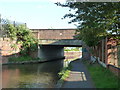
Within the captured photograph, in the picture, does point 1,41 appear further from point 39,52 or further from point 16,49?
point 39,52

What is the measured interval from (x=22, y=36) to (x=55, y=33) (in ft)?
21.9

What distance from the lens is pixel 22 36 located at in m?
40.3

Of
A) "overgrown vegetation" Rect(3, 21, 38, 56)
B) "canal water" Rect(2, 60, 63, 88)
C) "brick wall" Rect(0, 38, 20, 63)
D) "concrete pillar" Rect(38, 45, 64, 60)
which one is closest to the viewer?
"canal water" Rect(2, 60, 63, 88)

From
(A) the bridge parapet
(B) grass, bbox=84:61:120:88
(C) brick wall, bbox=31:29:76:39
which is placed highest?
(C) brick wall, bbox=31:29:76:39

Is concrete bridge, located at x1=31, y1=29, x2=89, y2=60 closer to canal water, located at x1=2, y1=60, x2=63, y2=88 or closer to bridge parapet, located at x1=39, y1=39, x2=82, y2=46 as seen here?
bridge parapet, located at x1=39, y1=39, x2=82, y2=46

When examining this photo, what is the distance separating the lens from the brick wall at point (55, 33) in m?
42.4

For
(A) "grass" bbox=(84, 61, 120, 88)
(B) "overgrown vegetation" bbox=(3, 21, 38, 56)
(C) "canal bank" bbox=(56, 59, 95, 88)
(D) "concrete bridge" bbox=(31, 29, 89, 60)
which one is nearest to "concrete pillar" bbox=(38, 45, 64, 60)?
(D) "concrete bridge" bbox=(31, 29, 89, 60)

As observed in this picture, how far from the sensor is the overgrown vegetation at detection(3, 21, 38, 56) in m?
38.5

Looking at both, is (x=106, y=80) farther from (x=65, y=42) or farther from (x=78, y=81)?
(x=65, y=42)

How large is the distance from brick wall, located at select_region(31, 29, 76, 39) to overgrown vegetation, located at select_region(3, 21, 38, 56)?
220cm

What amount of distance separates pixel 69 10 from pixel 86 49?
3098cm

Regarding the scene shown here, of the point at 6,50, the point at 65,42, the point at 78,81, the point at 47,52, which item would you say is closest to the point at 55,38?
the point at 65,42

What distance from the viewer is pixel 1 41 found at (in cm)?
3541

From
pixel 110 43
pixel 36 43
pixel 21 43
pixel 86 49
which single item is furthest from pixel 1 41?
pixel 110 43
